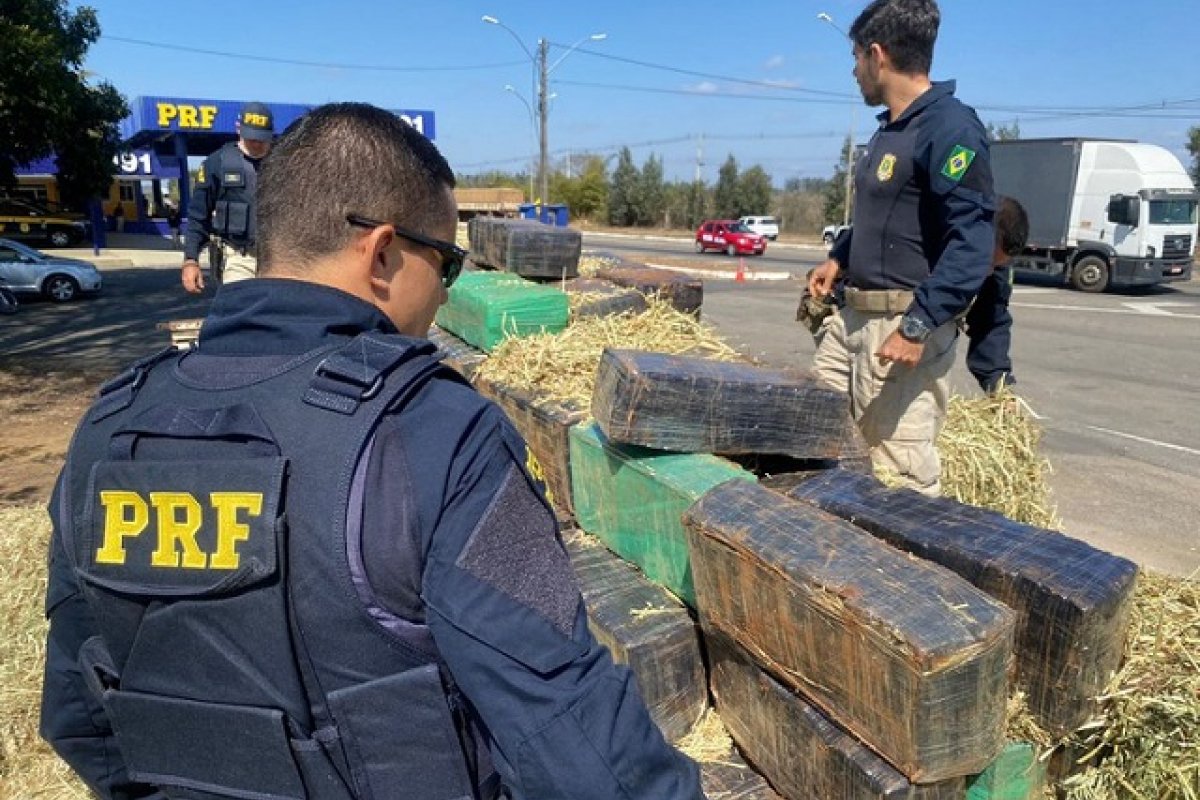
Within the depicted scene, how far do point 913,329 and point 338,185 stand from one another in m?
2.60

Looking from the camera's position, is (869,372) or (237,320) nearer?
(237,320)

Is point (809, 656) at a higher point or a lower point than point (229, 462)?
lower

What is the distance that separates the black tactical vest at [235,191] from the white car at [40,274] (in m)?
14.2

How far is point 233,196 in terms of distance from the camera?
626 centimetres

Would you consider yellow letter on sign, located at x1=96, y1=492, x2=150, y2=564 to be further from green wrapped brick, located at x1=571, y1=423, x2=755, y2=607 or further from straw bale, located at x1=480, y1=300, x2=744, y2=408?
straw bale, located at x1=480, y1=300, x2=744, y2=408

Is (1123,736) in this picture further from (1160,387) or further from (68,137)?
(68,137)

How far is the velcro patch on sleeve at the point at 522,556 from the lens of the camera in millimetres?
1111

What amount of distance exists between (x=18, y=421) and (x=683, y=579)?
749 centimetres

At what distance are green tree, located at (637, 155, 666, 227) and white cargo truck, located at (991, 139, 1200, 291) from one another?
45720mm

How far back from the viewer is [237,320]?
1291mm

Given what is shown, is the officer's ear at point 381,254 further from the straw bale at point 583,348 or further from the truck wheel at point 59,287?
the truck wheel at point 59,287

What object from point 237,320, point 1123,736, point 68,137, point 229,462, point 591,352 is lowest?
point 1123,736

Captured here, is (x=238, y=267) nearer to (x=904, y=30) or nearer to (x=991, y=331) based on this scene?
(x=904, y=30)

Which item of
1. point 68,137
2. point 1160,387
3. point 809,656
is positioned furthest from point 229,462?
point 68,137
